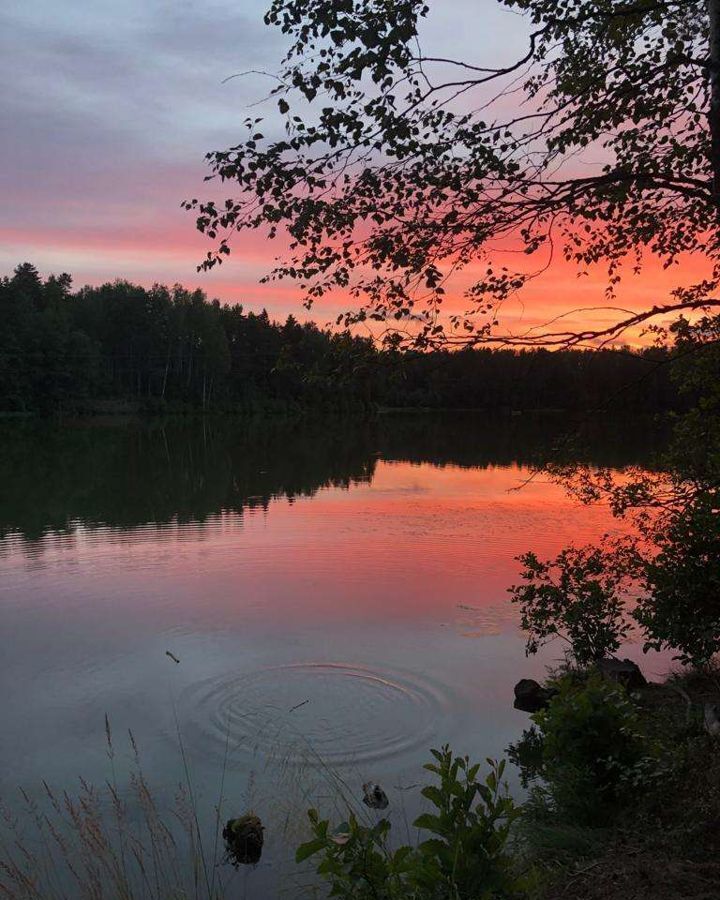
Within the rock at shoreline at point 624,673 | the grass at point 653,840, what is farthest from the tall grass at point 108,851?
the rock at shoreline at point 624,673

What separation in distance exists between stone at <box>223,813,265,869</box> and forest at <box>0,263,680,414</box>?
61368 mm

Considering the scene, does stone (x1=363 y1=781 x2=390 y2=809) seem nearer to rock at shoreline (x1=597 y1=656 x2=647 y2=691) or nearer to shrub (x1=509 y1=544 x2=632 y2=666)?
shrub (x1=509 y1=544 x2=632 y2=666)

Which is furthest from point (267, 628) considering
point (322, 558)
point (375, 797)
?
point (375, 797)

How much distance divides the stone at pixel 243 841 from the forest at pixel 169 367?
201 feet

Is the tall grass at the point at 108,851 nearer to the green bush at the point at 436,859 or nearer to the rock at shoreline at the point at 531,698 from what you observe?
the green bush at the point at 436,859

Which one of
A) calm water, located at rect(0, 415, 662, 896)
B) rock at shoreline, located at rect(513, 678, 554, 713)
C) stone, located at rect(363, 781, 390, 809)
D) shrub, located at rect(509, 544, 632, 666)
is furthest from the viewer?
rock at shoreline, located at rect(513, 678, 554, 713)

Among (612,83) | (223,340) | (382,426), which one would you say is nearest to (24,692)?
(612,83)

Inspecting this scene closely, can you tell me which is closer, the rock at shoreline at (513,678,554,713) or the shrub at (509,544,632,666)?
the shrub at (509,544,632,666)

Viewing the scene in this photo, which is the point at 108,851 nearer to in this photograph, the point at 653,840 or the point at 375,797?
the point at 375,797

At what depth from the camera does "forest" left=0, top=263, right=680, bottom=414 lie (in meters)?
78.7

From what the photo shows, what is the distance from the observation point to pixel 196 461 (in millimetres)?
40656

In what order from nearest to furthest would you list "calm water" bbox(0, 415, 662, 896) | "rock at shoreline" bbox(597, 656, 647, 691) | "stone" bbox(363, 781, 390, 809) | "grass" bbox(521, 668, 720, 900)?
"grass" bbox(521, 668, 720, 900)
"stone" bbox(363, 781, 390, 809)
"calm water" bbox(0, 415, 662, 896)
"rock at shoreline" bbox(597, 656, 647, 691)

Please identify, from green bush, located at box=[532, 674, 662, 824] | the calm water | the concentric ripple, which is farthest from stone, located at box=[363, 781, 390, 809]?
green bush, located at box=[532, 674, 662, 824]

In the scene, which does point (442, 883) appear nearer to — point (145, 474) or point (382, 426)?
point (145, 474)
